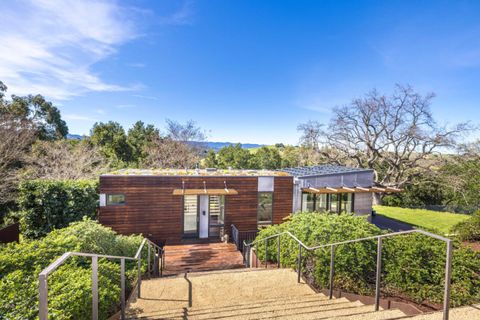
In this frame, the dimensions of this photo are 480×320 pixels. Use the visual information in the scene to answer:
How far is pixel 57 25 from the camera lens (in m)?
9.97

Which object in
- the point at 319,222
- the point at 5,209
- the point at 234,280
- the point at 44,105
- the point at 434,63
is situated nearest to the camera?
the point at 234,280

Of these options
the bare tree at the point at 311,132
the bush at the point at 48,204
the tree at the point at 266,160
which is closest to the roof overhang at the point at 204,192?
the bush at the point at 48,204

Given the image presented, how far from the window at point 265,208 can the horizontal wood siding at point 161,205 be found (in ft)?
0.93

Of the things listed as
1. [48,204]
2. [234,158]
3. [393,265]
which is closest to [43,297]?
[393,265]

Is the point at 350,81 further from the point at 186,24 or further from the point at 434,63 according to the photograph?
the point at 186,24

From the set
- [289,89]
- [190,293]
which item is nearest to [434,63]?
[289,89]

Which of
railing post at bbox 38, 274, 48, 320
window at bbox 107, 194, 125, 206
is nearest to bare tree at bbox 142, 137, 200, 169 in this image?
window at bbox 107, 194, 125, 206

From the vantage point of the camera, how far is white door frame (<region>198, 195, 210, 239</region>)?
1138 centimetres

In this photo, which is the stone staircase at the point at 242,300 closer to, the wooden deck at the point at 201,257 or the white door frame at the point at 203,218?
the wooden deck at the point at 201,257

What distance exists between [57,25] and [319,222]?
12.7 m

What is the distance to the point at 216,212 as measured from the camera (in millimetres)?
11805

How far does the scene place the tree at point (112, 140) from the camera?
22891mm

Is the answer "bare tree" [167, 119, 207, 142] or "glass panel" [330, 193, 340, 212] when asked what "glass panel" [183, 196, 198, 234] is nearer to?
"glass panel" [330, 193, 340, 212]

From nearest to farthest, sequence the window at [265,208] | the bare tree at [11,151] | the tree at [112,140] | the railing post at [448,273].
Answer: the railing post at [448,273] < the window at [265,208] < the bare tree at [11,151] < the tree at [112,140]
